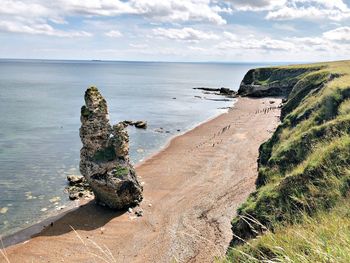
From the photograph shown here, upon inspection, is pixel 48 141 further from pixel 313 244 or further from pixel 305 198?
pixel 313 244

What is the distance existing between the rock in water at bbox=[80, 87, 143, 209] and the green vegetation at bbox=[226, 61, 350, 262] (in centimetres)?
1235

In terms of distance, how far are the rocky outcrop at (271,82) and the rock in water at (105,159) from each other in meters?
88.5

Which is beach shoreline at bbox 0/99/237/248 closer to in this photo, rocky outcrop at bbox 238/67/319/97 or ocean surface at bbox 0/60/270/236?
ocean surface at bbox 0/60/270/236

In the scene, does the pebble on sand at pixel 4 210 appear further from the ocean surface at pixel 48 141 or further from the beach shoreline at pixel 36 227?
the beach shoreline at pixel 36 227

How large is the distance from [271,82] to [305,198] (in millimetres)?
115464

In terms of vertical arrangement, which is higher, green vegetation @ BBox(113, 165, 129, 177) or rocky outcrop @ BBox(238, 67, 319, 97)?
rocky outcrop @ BBox(238, 67, 319, 97)

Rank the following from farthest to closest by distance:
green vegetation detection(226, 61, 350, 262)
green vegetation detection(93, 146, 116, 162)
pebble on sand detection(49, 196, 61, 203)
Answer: pebble on sand detection(49, 196, 61, 203) → green vegetation detection(93, 146, 116, 162) → green vegetation detection(226, 61, 350, 262)

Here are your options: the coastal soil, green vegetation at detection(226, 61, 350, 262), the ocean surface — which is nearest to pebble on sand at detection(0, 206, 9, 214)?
the ocean surface

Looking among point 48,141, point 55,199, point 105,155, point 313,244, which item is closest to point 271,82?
point 48,141

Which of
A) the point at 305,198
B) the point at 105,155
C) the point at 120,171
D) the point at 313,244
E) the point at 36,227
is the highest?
the point at 313,244

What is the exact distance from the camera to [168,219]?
29.0 metres

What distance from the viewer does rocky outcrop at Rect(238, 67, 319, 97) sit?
115231mm

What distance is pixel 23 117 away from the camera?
8256cm

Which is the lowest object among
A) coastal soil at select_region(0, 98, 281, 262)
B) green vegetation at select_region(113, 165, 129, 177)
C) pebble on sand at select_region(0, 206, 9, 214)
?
pebble on sand at select_region(0, 206, 9, 214)
